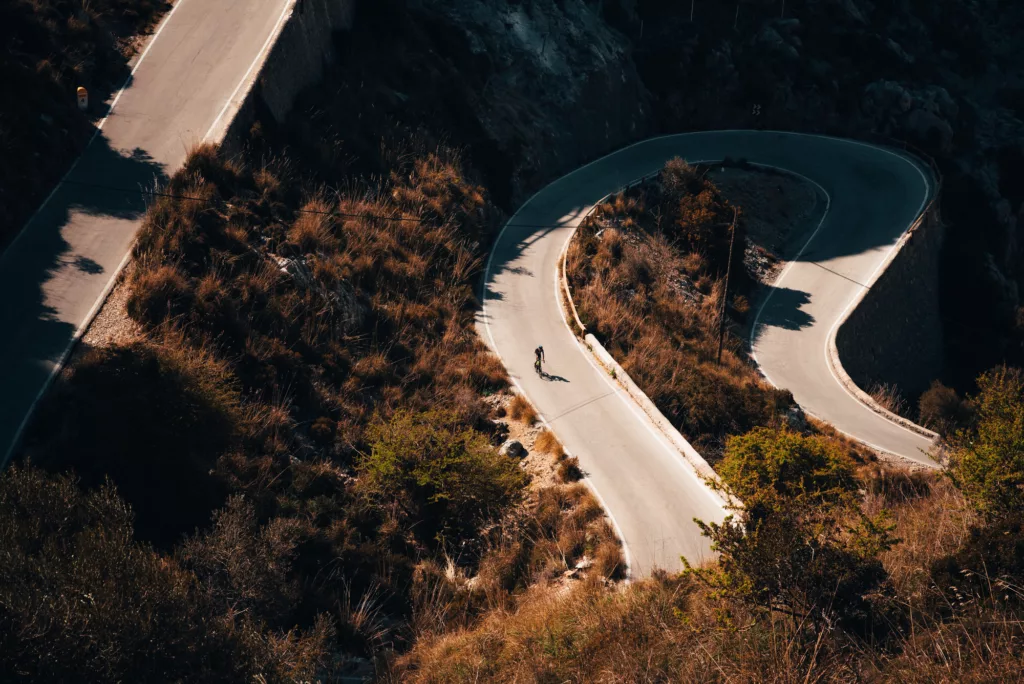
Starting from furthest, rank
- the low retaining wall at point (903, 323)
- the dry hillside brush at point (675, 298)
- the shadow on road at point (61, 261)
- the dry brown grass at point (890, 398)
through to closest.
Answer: the low retaining wall at point (903, 323) → the dry brown grass at point (890, 398) → the dry hillside brush at point (675, 298) → the shadow on road at point (61, 261)

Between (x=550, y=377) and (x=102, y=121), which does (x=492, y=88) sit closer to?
(x=102, y=121)

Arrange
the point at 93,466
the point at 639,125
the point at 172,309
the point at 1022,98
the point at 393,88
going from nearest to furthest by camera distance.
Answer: the point at 93,466
the point at 172,309
the point at 393,88
the point at 639,125
the point at 1022,98

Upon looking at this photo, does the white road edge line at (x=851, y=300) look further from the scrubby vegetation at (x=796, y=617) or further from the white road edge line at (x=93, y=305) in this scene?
the white road edge line at (x=93, y=305)

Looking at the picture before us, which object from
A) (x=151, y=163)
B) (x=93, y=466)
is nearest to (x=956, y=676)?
(x=93, y=466)

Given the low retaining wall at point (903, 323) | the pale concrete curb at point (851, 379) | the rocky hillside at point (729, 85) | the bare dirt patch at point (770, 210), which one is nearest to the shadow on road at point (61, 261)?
the rocky hillside at point (729, 85)

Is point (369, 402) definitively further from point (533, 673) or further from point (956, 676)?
point (956, 676)
